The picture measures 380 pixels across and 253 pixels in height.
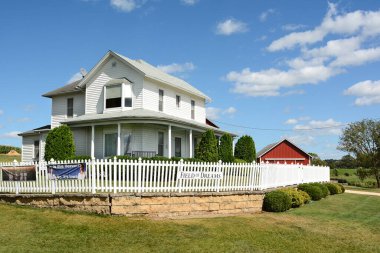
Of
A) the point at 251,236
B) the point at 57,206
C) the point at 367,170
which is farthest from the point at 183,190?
the point at 367,170

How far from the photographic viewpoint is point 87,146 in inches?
1091

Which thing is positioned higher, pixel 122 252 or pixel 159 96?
pixel 159 96

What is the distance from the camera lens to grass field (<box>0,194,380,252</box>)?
9484mm

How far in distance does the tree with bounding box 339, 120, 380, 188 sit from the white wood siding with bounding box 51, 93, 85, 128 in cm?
3405

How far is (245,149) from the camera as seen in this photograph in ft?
103

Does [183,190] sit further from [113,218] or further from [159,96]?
[159,96]

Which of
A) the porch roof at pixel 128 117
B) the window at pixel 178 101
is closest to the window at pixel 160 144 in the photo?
the porch roof at pixel 128 117

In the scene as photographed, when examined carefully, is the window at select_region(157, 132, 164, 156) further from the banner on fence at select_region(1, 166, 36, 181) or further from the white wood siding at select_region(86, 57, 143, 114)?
the banner on fence at select_region(1, 166, 36, 181)

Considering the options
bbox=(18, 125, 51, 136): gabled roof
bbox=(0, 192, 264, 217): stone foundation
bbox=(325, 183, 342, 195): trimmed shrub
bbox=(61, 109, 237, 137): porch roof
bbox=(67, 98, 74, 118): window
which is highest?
bbox=(67, 98, 74, 118): window

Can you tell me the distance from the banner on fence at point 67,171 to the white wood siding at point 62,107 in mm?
16124

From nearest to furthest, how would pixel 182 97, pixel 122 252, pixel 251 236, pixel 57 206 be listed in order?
pixel 122 252, pixel 251 236, pixel 57 206, pixel 182 97

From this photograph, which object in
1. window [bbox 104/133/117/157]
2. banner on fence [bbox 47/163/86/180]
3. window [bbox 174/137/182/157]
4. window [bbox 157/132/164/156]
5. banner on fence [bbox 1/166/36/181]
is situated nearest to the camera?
banner on fence [bbox 47/163/86/180]

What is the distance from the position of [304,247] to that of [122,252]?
460 centimetres

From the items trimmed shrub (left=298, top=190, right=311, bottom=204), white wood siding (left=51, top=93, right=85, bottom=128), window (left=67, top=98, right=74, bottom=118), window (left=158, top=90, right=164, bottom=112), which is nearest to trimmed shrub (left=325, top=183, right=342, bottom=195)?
trimmed shrub (left=298, top=190, right=311, bottom=204)
